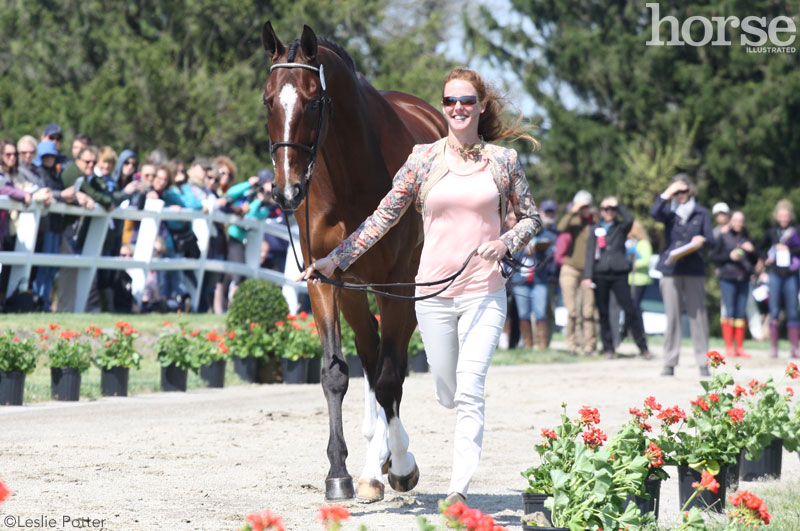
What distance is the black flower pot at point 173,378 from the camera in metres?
11.1

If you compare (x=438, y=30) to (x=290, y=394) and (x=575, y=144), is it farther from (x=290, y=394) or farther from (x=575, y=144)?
(x=290, y=394)

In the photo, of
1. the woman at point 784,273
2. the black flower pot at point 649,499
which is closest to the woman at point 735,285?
the woman at point 784,273

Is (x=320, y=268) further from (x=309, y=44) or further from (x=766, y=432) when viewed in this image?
(x=766, y=432)

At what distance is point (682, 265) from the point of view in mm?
14016

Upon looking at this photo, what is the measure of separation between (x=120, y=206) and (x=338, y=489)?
9.13 metres

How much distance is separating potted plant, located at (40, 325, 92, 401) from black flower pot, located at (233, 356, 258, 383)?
246cm

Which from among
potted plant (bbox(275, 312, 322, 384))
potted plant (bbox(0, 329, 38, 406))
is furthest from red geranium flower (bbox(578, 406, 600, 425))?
potted plant (bbox(275, 312, 322, 384))

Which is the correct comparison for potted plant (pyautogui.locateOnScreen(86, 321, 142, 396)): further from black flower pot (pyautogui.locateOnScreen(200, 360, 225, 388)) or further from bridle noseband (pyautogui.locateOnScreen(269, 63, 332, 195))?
bridle noseband (pyautogui.locateOnScreen(269, 63, 332, 195))

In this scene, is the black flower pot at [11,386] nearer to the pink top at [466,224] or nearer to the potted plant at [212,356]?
the potted plant at [212,356]

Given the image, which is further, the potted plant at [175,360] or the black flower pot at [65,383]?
the potted plant at [175,360]

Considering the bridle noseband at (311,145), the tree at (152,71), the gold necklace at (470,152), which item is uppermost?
the tree at (152,71)

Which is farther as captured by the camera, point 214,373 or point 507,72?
point 507,72

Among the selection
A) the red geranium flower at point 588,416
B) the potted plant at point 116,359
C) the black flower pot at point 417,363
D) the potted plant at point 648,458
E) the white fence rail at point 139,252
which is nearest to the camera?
the potted plant at point 648,458

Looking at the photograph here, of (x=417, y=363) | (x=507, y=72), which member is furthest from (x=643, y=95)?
(x=417, y=363)
